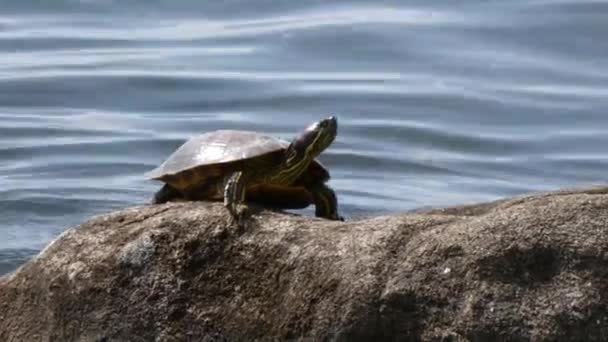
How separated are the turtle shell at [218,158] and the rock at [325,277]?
10.7 inches

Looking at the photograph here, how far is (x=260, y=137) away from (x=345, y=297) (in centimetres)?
113

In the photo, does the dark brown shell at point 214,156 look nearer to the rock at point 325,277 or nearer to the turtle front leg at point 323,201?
the turtle front leg at point 323,201

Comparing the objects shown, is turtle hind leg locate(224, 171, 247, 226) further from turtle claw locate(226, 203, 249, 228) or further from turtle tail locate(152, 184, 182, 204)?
turtle tail locate(152, 184, 182, 204)

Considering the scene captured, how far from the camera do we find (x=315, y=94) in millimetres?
17047

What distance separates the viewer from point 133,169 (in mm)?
13750

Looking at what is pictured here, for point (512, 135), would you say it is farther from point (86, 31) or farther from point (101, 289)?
point (101, 289)

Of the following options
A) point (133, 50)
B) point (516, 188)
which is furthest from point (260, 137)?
point (133, 50)

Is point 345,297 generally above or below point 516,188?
above

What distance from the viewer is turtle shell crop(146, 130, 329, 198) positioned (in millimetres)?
6445

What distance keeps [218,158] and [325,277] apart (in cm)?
92

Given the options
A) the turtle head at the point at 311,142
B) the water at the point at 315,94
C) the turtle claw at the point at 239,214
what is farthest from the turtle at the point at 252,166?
the water at the point at 315,94

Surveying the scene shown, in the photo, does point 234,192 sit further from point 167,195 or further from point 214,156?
point 167,195

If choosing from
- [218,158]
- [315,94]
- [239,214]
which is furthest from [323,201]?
[315,94]

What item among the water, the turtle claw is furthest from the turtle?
the water
